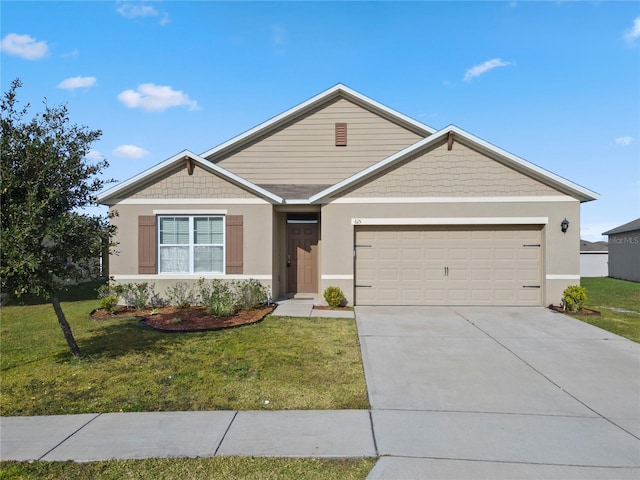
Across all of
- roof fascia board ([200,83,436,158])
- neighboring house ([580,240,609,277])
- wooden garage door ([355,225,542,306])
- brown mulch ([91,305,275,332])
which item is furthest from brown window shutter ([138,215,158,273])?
neighboring house ([580,240,609,277])

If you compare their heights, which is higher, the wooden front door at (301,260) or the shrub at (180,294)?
the wooden front door at (301,260)

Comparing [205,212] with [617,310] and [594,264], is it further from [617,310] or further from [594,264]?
[594,264]

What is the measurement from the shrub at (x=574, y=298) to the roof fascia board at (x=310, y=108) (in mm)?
6748

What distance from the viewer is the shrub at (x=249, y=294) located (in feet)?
33.8

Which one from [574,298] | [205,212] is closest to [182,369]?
[205,212]

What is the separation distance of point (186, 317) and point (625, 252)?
1004 inches

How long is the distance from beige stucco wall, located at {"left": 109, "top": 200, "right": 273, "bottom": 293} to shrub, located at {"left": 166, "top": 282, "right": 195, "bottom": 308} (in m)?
0.25

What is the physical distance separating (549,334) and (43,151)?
9822 mm

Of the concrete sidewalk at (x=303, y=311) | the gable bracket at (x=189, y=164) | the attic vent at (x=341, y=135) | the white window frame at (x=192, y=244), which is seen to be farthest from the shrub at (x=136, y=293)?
the attic vent at (x=341, y=135)

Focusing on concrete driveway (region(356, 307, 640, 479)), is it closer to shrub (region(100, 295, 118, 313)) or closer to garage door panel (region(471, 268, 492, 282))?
garage door panel (region(471, 268, 492, 282))

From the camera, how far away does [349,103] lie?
13.8m

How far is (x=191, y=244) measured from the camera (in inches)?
428

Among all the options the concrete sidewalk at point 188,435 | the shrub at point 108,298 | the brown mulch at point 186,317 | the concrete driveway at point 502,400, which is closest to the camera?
the concrete driveway at point 502,400

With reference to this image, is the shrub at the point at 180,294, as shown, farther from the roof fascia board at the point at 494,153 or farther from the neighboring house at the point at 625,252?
the neighboring house at the point at 625,252
